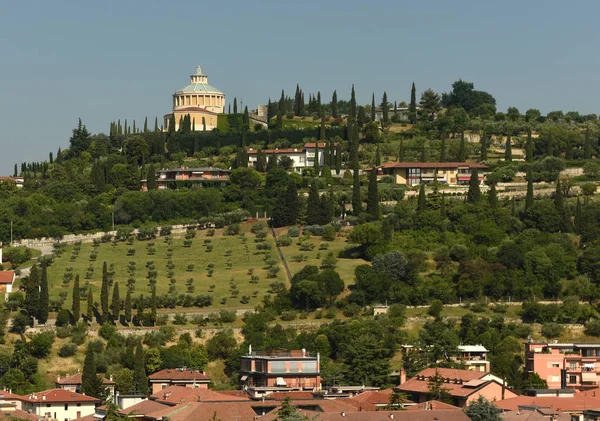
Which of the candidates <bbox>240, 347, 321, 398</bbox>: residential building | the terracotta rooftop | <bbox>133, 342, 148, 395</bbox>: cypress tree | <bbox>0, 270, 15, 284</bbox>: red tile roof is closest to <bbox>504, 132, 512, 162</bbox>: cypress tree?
<bbox>0, 270, 15, 284</bbox>: red tile roof

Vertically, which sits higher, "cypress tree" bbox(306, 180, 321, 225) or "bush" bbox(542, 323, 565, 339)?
"cypress tree" bbox(306, 180, 321, 225)

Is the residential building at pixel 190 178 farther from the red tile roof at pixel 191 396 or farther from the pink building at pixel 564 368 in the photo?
the red tile roof at pixel 191 396

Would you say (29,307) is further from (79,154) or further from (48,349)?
(79,154)

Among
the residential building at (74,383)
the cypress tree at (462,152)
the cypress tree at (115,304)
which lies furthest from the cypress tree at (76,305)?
the cypress tree at (462,152)

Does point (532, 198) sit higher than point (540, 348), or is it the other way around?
point (532, 198)

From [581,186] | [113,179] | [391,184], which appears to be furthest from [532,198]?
[113,179]

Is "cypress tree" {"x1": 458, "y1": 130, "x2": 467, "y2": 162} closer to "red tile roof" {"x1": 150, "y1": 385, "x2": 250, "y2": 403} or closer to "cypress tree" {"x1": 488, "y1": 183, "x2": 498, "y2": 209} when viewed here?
"cypress tree" {"x1": 488, "y1": 183, "x2": 498, "y2": 209}
